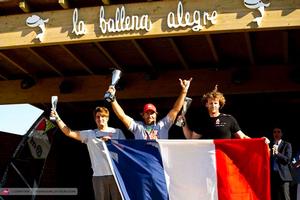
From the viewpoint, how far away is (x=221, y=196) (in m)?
4.55

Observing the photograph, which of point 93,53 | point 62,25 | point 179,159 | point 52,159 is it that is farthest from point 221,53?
point 52,159

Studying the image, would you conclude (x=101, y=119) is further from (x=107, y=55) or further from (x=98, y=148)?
(x=107, y=55)

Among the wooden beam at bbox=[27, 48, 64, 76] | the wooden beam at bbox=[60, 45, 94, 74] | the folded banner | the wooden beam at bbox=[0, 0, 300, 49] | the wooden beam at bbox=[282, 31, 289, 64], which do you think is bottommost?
the folded banner

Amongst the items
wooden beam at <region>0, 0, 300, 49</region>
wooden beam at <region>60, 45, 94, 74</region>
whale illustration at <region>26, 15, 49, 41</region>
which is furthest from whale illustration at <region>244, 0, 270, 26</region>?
wooden beam at <region>60, 45, 94, 74</region>

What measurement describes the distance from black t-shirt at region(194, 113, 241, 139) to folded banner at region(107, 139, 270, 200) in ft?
0.48

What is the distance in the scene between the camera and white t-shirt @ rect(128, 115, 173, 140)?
5098 mm

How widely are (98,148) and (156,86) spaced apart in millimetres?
3233

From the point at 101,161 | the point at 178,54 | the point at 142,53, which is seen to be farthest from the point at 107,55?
the point at 101,161

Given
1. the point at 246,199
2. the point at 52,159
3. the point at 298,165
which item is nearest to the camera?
the point at 246,199

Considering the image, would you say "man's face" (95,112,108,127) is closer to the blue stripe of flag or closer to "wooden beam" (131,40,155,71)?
the blue stripe of flag

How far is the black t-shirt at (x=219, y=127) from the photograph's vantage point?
4.79 m

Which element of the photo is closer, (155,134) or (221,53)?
(155,134)

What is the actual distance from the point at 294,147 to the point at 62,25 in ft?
15.7

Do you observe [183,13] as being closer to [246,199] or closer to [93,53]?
[246,199]
